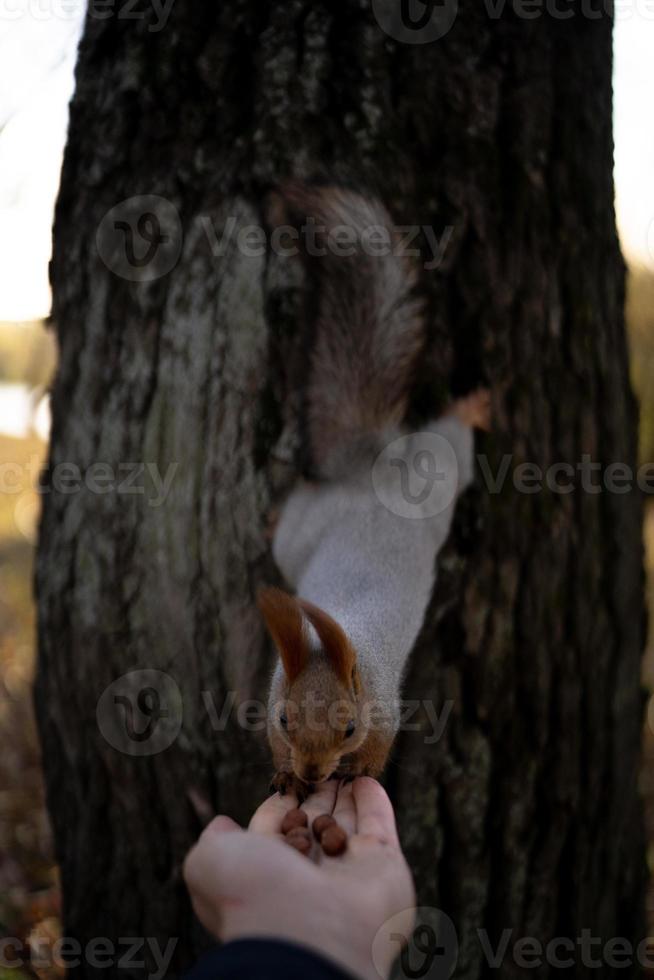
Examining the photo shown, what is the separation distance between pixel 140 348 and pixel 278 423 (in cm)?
26

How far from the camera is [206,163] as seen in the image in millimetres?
1273

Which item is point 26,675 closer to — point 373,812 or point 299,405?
point 299,405

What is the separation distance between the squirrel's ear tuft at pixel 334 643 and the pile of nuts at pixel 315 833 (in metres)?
0.17

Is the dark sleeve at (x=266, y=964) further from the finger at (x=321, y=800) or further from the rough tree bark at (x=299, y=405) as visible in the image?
the rough tree bark at (x=299, y=405)

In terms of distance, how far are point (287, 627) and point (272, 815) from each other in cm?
22

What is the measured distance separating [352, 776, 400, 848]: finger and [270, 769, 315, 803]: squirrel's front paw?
0.23ft

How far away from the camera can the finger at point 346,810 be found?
958 millimetres

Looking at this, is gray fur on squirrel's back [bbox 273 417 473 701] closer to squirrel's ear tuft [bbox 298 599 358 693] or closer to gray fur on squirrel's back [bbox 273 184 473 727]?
gray fur on squirrel's back [bbox 273 184 473 727]

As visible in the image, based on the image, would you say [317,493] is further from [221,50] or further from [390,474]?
[221,50]

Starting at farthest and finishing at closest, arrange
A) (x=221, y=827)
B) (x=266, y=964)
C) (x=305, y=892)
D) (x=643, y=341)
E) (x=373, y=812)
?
(x=643, y=341) < (x=373, y=812) < (x=221, y=827) < (x=305, y=892) < (x=266, y=964)

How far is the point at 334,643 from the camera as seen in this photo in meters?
0.97

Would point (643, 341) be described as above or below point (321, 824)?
above

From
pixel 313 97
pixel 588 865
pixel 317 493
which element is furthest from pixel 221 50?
pixel 588 865

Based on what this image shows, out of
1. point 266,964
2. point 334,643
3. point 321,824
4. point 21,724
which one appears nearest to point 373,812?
point 321,824
